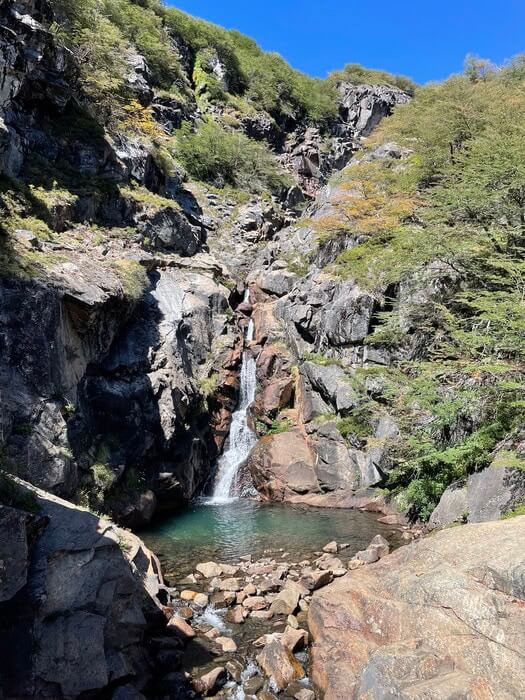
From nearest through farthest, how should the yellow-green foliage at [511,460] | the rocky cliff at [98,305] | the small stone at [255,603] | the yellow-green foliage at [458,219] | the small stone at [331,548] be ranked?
the yellow-green foliage at [511,460] < the small stone at [255,603] < the small stone at [331,548] < the rocky cliff at [98,305] < the yellow-green foliage at [458,219]

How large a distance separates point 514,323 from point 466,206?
10016mm

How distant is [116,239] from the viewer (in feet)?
73.8

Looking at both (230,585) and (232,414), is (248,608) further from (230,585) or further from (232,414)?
(232,414)

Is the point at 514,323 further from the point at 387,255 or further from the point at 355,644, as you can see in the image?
the point at 387,255

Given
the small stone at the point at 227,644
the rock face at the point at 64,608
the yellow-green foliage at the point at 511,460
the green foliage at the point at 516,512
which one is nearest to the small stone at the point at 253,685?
the small stone at the point at 227,644

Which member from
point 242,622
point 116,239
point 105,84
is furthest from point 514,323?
point 105,84

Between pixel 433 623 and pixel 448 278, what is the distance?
1540cm

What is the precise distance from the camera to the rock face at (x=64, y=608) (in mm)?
5762

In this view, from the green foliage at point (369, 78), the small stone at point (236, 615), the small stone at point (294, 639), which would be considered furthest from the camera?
the green foliage at point (369, 78)

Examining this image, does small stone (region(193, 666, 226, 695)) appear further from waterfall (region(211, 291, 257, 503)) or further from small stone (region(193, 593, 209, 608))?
waterfall (region(211, 291, 257, 503))

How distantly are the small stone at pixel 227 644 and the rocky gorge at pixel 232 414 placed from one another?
0.06 metres

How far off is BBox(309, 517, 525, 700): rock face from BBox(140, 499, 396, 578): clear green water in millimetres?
5076

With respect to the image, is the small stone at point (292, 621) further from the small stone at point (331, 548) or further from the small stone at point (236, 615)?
the small stone at point (331, 548)

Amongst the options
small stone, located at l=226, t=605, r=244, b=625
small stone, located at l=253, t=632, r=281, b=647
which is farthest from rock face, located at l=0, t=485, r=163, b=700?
small stone, located at l=226, t=605, r=244, b=625
